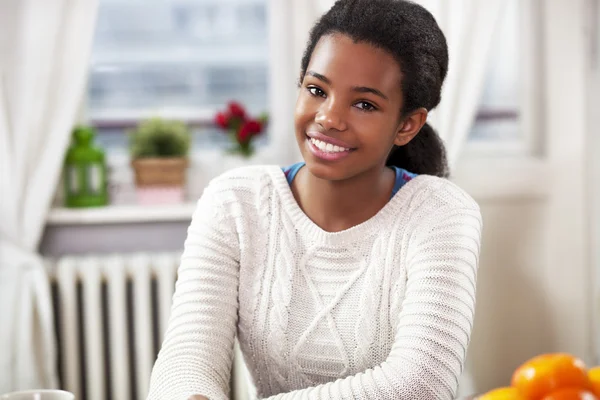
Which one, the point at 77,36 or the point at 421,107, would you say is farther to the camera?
the point at 77,36

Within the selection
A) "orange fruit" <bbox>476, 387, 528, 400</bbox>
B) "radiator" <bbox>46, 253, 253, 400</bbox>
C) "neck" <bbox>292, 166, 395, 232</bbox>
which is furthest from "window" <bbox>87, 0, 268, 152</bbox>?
A: "orange fruit" <bbox>476, 387, 528, 400</bbox>

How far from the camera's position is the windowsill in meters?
2.36

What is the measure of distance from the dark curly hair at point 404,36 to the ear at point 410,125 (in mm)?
13

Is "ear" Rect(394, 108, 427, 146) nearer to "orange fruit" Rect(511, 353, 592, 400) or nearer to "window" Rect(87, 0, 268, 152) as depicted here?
"orange fruit" Rect(511, 353, 592, 400)

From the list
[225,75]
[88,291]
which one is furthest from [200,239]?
[225,75]

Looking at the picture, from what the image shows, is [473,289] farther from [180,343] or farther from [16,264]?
A: [16,264]

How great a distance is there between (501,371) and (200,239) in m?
1.63

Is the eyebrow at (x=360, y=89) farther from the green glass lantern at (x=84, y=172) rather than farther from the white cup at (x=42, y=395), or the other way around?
the green glass lantern at (x=84, y=172)

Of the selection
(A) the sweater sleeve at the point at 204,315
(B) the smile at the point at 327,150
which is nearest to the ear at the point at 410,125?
(B) the smile at the point at 327,150

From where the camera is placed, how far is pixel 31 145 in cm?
227

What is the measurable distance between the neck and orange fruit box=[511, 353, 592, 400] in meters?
0.73

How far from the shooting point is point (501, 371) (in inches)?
105

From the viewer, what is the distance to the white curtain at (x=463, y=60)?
243cm

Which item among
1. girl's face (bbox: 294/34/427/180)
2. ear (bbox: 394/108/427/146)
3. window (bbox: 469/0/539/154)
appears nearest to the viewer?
girl's face (bbox: 294/34/427/180)
